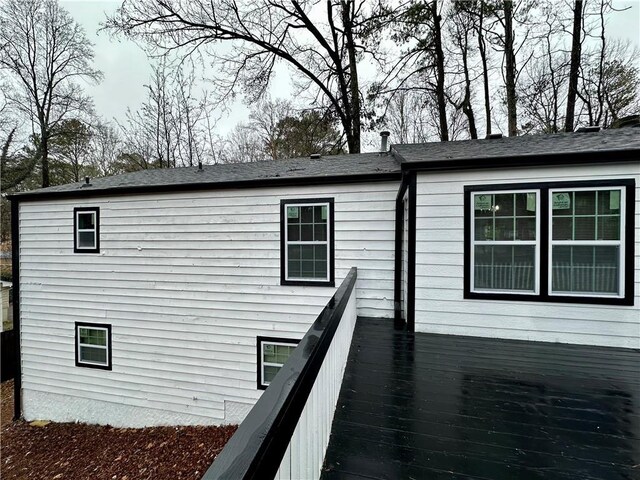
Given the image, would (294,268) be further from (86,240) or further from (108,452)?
(108,452)

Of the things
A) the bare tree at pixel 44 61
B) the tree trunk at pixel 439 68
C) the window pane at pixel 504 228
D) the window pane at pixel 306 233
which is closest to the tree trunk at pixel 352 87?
the tree trunk at pixel 439 68

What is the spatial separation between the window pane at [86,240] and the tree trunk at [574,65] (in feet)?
47.8

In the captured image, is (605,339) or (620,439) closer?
(620,439)

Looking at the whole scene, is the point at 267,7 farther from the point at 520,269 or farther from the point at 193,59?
the point at 520,269

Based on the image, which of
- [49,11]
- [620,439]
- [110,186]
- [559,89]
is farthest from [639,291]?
[49,11]

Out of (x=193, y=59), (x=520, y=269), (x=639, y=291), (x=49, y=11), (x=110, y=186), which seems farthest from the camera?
(x=49, y=11)

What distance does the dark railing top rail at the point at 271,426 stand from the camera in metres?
0.68

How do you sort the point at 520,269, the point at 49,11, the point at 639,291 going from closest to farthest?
the point at 639,291 → the point at 520,269 → the point at 49,11

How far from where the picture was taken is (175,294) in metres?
6.30

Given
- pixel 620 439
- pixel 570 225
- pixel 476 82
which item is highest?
pixel 476 82

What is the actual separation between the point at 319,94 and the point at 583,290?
38.4ft

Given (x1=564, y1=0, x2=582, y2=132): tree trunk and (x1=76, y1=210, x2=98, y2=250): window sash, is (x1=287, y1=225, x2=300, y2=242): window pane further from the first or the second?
(x1=564, y1=0, x2=582, y2=132): tree trunk

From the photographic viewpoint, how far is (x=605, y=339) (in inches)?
147

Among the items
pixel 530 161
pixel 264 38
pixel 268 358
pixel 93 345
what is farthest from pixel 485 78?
pixel 93 345
